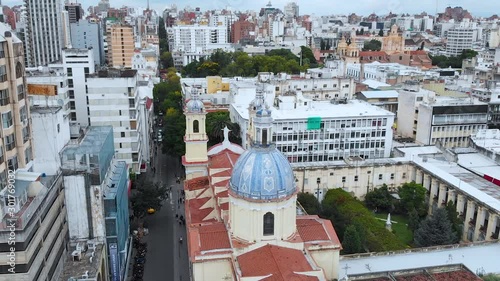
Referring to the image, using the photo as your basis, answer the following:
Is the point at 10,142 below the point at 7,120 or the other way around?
below

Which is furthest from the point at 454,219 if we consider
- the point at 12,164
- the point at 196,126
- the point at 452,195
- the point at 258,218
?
the point at 12,164

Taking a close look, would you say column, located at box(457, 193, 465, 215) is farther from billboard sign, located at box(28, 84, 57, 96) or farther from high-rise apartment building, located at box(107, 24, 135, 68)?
high-rise apartment building, located at box(107, 24, 135, 68)

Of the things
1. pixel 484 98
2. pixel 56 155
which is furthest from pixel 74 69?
pixel 484 98

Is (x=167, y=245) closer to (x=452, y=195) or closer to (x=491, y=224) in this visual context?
(x=452, y=195)

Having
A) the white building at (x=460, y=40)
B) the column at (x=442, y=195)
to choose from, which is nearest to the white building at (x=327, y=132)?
the column at (x=442, y=195)

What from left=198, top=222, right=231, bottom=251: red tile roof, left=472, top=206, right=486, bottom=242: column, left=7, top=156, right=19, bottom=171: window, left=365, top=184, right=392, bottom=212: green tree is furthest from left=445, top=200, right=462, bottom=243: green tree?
left=7, top=156, right=19, bottom=171: window

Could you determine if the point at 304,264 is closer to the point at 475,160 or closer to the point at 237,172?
the point at 237,172

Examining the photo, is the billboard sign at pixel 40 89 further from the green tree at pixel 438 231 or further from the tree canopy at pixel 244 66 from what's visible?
the tree canopy at pixel 244 66
